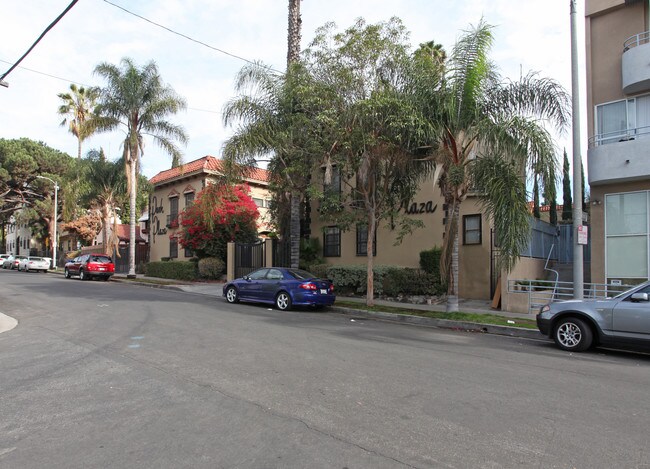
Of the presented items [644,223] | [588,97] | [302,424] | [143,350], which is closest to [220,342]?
[143,350]

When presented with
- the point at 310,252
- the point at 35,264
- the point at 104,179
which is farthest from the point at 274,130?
the point at 35,264

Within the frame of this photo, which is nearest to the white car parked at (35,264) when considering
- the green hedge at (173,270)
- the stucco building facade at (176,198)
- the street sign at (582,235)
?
the stucco building facade at (176,198)

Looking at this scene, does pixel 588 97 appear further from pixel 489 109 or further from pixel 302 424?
pixel 302 424

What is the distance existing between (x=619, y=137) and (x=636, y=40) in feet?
10.1

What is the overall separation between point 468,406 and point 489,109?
10.1 metres

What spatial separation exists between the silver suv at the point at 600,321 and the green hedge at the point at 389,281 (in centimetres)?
805

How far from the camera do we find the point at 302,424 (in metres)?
4.54

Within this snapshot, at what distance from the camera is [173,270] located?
90.3 ft

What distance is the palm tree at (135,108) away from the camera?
2608 cm

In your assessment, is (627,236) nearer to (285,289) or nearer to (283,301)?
(285,289)

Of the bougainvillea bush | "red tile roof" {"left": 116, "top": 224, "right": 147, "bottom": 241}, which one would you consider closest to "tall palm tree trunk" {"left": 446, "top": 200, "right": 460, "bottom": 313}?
the bougainvillea bush

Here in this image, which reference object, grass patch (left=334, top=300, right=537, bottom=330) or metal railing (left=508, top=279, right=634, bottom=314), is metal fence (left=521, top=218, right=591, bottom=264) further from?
grass patch (left=334, top=300, right=537, bottom=330)

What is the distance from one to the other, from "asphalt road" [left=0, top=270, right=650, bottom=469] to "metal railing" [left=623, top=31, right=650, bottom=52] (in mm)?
10990

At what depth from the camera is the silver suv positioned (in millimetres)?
8141
